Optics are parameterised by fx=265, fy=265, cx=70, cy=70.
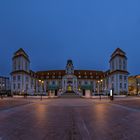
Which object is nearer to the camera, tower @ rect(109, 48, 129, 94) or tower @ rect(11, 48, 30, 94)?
tower @ rect(109, 48, 129, 94)

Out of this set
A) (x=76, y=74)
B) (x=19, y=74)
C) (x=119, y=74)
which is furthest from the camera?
(x=76, y=74)

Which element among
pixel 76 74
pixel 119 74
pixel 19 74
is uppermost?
pixel 76 74

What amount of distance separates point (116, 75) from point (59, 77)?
217ft

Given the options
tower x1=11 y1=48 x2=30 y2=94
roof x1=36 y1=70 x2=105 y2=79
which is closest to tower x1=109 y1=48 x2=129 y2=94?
tower x1=11 y1=48 x2=30 y2=94

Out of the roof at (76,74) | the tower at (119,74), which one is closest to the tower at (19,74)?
the tower at (119,74)

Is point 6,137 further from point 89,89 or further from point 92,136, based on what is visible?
point 89,89

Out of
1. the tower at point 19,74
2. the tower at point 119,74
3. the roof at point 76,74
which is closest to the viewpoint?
the tower at point 119,74

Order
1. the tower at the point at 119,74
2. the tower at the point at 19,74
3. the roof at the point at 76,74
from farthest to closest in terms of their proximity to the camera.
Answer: the roof at the point at 76,74 < the tower at the point at 19,74 < the tower at the point at 119,74

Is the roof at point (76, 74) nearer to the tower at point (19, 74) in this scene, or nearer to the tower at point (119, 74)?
the tower at point (19, 74)

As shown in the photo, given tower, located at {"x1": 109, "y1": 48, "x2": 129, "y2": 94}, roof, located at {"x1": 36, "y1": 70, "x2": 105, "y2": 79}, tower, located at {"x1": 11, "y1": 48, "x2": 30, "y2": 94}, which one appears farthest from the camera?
roof, located at {"x1": 36, "y1": 70, "x2": 105, "y2": 79}

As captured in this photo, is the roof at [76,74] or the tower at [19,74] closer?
the tower at [19,74]

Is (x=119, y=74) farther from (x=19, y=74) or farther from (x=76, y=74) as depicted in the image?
(x=76, y=74)

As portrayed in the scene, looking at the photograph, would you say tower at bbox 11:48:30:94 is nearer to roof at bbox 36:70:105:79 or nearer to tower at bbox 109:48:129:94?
tower at bbox 109:48:129:94

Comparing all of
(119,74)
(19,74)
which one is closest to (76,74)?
(119,74)
